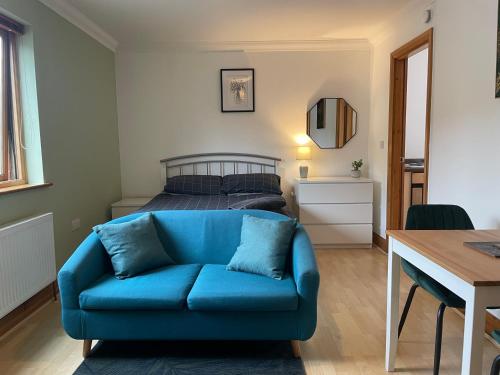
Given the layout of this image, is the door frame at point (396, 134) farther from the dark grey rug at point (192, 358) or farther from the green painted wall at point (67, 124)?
the green painted wall at point (67, 124)

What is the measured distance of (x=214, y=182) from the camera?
4.24 m

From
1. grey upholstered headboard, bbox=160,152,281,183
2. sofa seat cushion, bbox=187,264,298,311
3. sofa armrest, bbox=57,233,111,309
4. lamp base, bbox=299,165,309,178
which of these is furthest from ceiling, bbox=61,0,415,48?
sofa seat cushion, bbox=187,264,298,311

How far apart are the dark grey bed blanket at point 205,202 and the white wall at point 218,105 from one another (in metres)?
0.75

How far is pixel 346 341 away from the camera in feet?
7.13

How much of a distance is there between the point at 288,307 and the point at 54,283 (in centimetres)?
204

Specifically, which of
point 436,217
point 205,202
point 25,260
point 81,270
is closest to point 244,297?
point 81,270

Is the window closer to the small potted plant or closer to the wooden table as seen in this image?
the wooden table

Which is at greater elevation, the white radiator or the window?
the window

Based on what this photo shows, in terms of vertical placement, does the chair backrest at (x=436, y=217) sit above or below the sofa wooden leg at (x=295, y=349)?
above

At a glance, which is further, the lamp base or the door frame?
the lamp base

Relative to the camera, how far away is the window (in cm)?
260

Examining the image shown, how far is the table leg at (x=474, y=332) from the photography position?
1.17 metres

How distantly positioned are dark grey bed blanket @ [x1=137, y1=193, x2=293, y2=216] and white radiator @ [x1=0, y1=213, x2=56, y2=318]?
2.80 feet

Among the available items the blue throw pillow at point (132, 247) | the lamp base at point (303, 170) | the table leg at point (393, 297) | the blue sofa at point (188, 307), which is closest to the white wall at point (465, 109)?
the table leg at point (393, 297)
